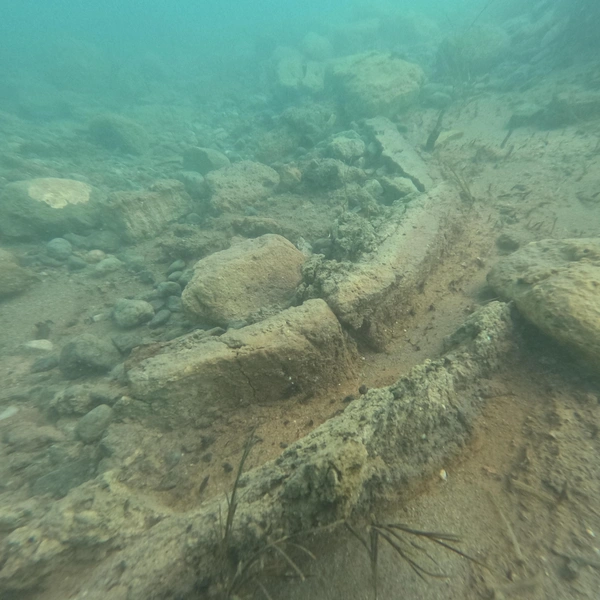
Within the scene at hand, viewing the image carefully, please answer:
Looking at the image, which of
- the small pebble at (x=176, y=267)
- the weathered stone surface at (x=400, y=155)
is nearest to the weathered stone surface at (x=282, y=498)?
the small pebble at (x=176, y=267)

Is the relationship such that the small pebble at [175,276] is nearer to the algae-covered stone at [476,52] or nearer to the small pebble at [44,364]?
the small pebble at [44,364]

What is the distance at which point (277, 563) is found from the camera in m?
1.54

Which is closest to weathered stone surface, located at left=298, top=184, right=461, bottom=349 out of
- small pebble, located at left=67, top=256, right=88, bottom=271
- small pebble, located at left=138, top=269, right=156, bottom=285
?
small pebble, located at left=138, top=269, right=156, bottom=285

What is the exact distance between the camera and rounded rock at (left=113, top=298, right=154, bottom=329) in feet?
14.4

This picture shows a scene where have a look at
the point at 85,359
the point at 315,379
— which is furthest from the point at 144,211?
the point at 315,379

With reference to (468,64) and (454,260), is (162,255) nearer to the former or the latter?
(454,260)

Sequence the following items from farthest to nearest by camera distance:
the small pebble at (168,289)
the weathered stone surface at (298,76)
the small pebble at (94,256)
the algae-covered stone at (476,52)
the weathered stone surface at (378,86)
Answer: the weathered stone surface at (298,76), the algae-covered stone at (476,52), the weathered stone surface at (378,86), the small pebble at (94,256), the small pebble at (168,289)

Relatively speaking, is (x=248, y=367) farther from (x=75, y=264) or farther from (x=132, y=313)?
(x=75, y=264)

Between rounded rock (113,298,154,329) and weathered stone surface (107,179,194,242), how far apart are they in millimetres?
2536

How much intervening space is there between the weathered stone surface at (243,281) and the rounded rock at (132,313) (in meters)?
1.20

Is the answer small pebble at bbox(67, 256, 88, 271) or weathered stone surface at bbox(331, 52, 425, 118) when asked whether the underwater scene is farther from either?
weathered stone surface at bbox(331, 52, 425, 118)

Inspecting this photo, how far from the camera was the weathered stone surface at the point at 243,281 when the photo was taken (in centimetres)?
348

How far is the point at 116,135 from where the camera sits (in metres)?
13.2

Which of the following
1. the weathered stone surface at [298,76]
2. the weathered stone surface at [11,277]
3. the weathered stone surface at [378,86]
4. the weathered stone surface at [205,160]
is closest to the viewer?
the weathered stone surface at [11,277]
